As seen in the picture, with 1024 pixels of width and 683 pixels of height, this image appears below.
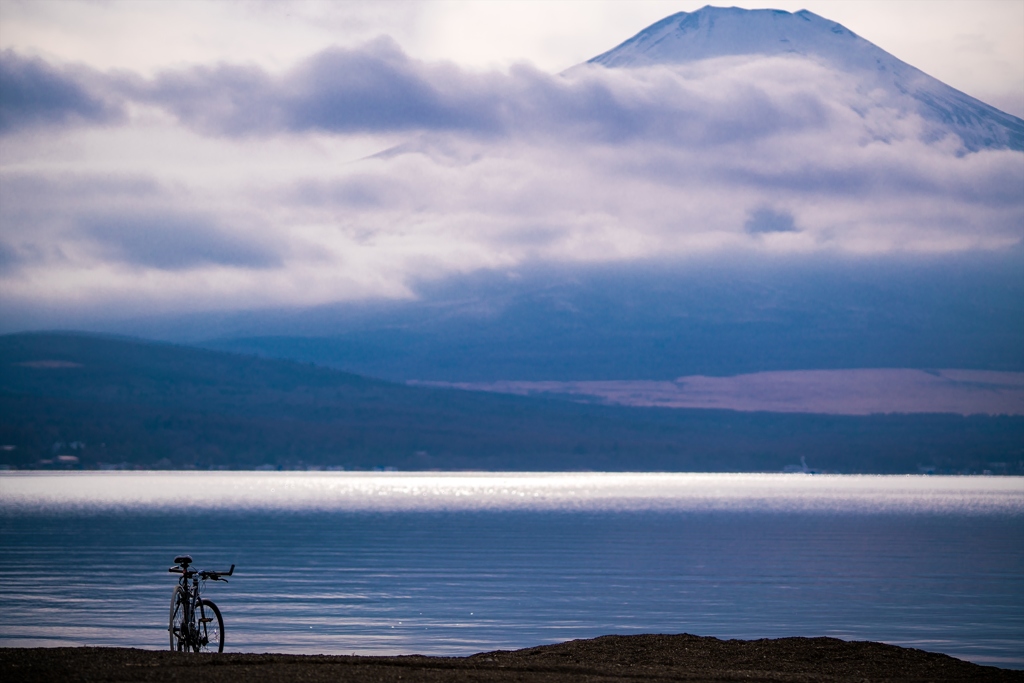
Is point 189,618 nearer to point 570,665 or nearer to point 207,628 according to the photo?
point 207,628

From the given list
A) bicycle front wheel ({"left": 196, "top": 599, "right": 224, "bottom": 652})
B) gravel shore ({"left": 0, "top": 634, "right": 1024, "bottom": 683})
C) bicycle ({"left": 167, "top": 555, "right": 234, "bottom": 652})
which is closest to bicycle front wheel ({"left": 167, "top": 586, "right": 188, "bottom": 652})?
bicycle ({"left": 167, "top": 555, "right": 234, "bottom": 652})

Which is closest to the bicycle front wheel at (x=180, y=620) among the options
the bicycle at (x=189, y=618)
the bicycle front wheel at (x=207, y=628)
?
the bicycle at (x=189, y=618)

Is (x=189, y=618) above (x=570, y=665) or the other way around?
above

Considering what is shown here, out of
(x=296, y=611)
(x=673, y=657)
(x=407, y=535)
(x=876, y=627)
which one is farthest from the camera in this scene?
(x=407, y=535)

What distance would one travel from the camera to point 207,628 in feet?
81.7

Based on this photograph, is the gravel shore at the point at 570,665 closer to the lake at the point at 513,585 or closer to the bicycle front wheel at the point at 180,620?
the bicycle front wheel at the point at 180,620

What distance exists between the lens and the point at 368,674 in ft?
64.3

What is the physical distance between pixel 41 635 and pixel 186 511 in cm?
11307

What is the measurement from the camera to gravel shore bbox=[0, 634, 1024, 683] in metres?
19.2

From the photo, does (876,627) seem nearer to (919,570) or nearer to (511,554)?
(919,570)

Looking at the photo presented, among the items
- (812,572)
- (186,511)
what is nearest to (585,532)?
(812,572)

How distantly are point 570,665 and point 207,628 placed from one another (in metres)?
7.96

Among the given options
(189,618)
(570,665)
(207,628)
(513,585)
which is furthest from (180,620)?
(513,585)

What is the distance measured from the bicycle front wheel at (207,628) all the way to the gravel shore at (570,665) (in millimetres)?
2703
